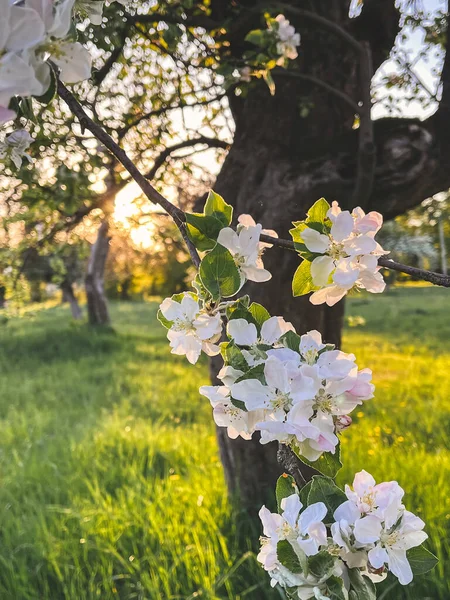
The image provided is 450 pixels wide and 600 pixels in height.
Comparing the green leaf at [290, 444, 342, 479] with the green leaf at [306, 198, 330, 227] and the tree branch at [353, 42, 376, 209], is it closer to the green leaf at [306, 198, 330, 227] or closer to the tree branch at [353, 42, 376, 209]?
the green leaf at [306, 198, 330, 227]

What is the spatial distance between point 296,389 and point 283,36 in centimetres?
176

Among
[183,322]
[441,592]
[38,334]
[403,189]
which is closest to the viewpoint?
[183,322]

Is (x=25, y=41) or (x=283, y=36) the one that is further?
(x=283, y=36)

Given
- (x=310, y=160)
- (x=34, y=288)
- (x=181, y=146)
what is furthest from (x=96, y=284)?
(x=310, y=160)

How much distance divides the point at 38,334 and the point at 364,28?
8.25 meters

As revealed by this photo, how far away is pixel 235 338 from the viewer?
2.35 feet

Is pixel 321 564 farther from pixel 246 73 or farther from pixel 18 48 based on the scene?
pixel 246 73

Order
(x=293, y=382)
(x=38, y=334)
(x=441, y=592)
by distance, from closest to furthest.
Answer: (x=293, y=382), (x=441, y=592), (x=38, y=334)

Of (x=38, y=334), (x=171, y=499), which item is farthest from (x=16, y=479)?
(x=38, y=334)

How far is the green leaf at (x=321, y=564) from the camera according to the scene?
634 mm

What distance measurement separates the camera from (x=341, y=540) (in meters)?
0.65

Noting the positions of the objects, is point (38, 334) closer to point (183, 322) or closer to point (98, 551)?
point (98, 551)

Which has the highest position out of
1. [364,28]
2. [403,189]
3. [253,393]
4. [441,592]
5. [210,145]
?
[364,28]

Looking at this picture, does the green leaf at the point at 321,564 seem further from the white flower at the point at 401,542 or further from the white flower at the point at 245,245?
the white flower at the point at 245,245
